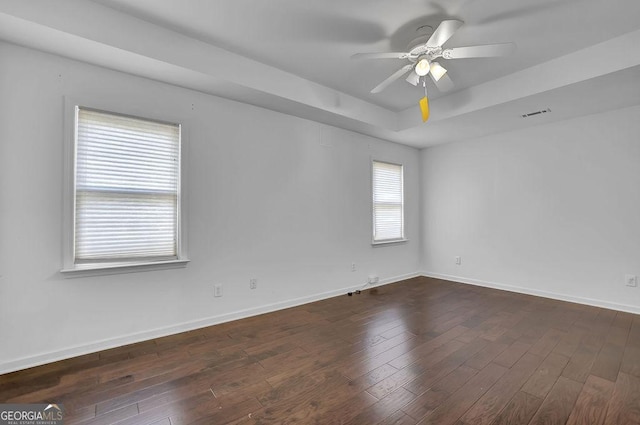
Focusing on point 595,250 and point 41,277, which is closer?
point 41,277

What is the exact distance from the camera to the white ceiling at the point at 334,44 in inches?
85.2

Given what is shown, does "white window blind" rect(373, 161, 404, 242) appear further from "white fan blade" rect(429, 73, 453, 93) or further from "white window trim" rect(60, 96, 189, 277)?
"white window trim" rect(60, 96, 189, 277)

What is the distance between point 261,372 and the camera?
2.14m

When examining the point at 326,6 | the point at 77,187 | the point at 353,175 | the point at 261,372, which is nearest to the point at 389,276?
the point at 353,175

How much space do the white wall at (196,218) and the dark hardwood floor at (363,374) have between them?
30 cm

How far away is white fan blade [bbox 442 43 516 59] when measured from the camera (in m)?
2.12

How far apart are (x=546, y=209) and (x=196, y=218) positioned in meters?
4.56

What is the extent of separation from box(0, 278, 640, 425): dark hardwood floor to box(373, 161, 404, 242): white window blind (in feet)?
6.33

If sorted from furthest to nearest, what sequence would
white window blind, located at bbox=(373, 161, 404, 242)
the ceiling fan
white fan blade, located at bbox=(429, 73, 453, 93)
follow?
white window blind, located at bbox=(373, 161, 404, 242) → white fan blade, located at bbox=(429, 73, 453, 93) → the ceiling fan

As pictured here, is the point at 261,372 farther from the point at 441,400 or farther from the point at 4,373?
the point at 4,373

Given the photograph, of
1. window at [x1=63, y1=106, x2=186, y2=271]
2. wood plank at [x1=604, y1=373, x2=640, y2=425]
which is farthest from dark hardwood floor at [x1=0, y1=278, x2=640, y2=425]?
window at [x1=63, y1=106, x2=186, y2=271]

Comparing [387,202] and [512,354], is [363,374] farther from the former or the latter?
[387,202]

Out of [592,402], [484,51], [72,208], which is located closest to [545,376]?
[592,402]

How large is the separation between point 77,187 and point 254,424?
90.5 inches
